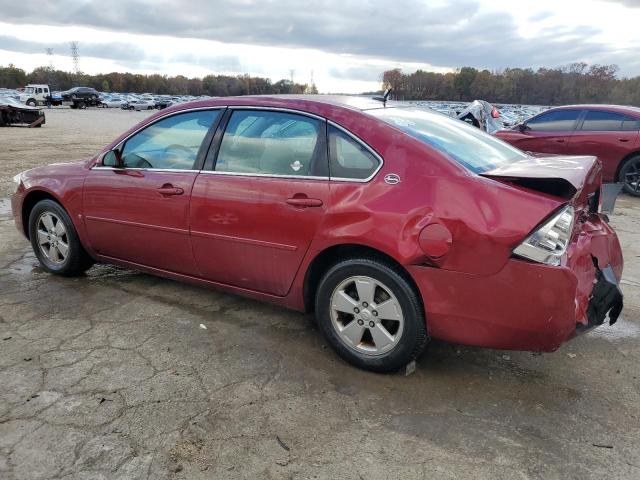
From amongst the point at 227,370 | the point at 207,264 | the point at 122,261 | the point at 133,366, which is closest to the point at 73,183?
the point at 122,261

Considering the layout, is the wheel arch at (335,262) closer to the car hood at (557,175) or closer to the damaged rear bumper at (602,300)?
the car hood at (557,175)

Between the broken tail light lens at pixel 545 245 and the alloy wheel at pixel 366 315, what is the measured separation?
2.35ft

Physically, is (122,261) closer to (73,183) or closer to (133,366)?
(73,183)

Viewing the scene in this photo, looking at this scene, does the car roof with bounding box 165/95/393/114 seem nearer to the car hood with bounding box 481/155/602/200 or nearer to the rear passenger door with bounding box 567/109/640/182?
the car hood with bounding box 481/155/602/200

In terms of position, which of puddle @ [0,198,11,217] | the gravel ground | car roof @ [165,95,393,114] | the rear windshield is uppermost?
car roof @ [165,95,393,114]

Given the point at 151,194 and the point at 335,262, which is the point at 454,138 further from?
the point at 151,194

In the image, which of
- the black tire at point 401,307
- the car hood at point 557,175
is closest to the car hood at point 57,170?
the black tire at point 401,307

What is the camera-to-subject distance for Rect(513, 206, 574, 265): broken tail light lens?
2.51 m

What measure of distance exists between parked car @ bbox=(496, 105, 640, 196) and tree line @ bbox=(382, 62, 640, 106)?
45.0 metres

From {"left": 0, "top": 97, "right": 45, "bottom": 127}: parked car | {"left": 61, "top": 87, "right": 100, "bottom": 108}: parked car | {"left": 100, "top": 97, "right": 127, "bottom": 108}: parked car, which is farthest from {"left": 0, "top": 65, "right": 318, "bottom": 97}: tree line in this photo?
{"left": 0, "top": 97, "right": 45, "bottom": 127}: parked car

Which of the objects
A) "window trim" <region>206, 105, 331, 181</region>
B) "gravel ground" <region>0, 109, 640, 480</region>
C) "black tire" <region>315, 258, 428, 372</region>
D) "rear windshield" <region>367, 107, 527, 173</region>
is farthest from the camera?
"window trim" <region>206, 105, 331, 181</region>

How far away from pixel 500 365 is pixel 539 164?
122 centimetres

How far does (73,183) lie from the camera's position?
4270 millimetres

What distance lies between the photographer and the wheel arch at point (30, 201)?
4500 millimetres
